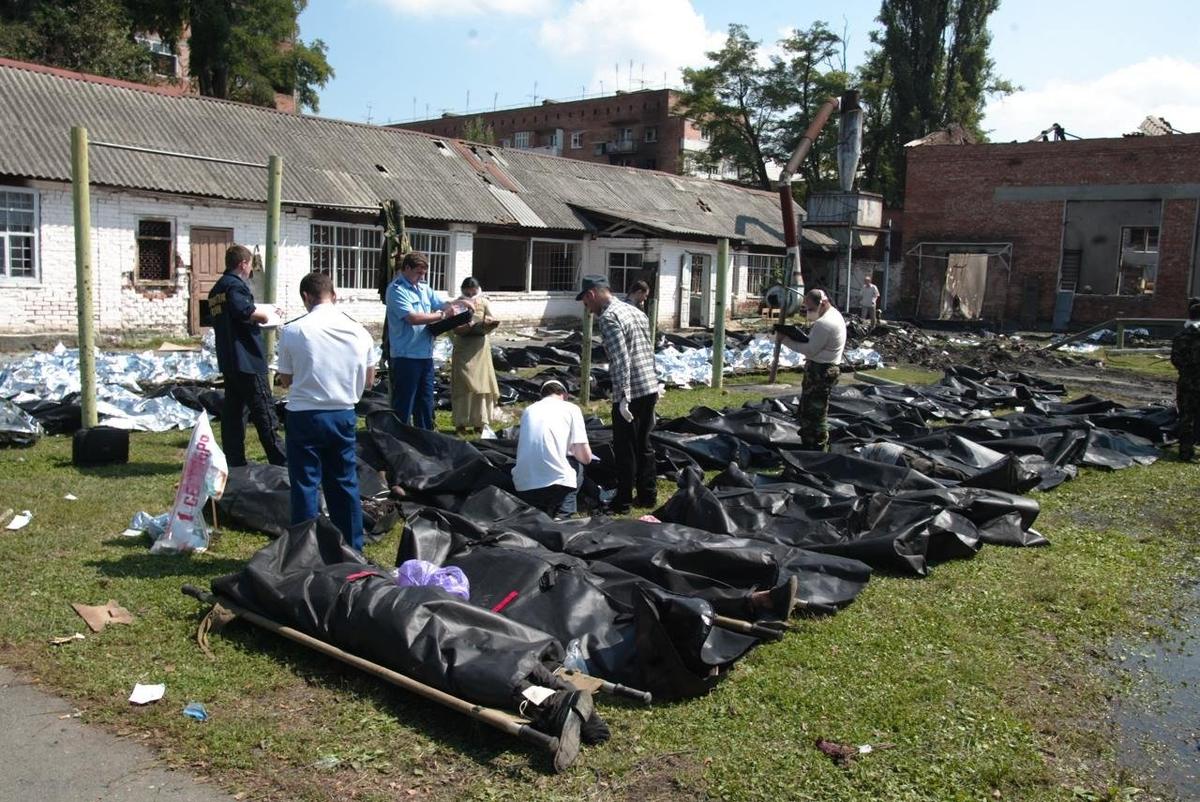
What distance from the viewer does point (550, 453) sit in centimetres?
645

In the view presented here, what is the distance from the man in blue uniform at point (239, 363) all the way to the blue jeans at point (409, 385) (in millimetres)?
1385

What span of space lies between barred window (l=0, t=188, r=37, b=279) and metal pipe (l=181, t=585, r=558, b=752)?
594 inches

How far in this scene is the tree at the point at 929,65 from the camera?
43.2 m

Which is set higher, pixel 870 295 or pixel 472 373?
pixel 870 295

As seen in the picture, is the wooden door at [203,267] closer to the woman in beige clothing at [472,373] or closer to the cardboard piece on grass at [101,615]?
the woman in beige clothing at [472,373]

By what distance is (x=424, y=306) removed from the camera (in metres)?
8.59

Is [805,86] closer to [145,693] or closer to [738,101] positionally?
[738,101]

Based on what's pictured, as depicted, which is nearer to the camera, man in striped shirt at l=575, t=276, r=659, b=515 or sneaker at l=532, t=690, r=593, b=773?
sneaker at l=532, t=690, r=593, b=773

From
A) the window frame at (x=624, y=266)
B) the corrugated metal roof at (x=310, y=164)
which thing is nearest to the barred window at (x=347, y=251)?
the corrugated metal roof at (x=310, y=164)

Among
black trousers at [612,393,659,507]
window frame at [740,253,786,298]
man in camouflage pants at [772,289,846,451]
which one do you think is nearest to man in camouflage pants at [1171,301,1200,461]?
man in camouflage pants at [772,289,846,451]

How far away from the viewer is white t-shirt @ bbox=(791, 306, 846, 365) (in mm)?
8875

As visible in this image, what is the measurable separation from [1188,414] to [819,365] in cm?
432

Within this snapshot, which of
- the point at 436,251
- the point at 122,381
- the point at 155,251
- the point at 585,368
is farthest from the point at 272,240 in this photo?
the point at 436,251

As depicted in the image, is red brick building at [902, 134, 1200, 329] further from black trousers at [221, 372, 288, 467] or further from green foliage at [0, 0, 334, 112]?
black trousers at [221, 372, 288, 467]
